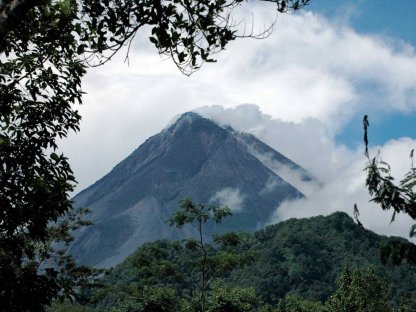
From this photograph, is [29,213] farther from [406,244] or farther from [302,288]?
[302,288]

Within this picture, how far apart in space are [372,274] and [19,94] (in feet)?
136

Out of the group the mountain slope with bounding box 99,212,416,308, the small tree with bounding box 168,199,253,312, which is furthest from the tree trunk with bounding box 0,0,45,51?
the mountain slope with bounding box 99,212,416,308

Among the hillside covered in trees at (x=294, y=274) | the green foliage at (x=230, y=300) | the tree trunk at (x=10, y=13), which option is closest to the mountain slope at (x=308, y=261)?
the hillside covered in trees at (x=294, y=274)

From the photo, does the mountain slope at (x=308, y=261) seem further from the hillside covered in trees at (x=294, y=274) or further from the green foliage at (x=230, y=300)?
the green foliage at (x=230, y=300)

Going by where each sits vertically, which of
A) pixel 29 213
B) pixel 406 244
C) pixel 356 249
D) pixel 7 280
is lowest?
pixel 356 249

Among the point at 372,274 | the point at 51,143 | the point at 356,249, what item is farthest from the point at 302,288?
the point at 51,143

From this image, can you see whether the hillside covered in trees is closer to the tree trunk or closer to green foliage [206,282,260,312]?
green foliage [206,282,260,312]

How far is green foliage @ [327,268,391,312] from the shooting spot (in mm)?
41081

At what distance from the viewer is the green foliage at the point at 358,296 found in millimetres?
41081

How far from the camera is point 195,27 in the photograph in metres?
5.88

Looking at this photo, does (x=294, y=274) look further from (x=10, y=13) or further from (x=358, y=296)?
(x=10, y=13)

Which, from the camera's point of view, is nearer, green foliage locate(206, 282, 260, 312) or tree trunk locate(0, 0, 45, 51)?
tree trunk locate(0, 0, 45, 51)

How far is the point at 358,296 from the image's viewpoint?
41.7 metres

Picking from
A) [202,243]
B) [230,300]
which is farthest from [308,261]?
[202,243]
